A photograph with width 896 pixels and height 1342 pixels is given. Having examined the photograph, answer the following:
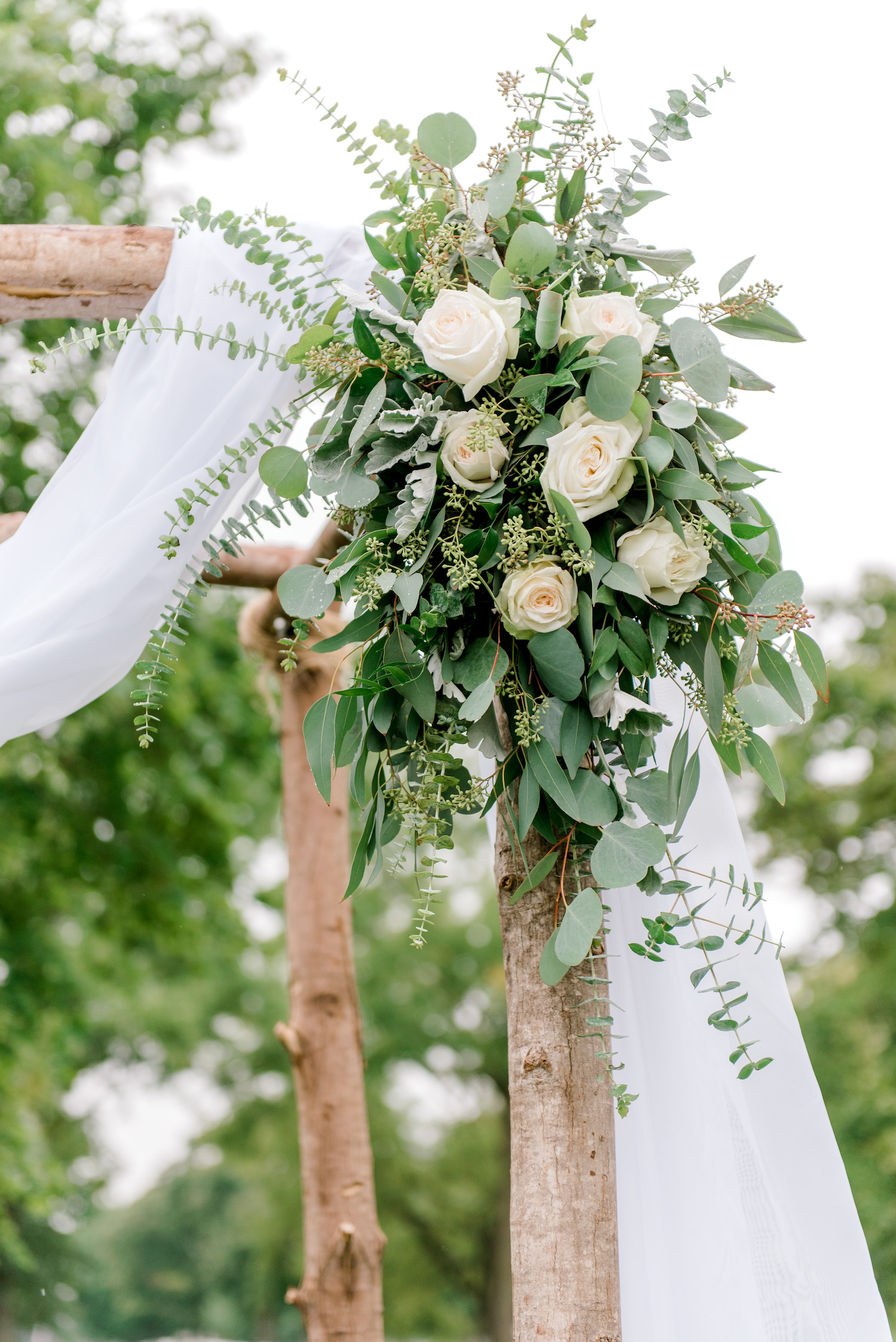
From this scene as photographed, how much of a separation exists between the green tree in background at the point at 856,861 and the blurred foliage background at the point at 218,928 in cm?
3

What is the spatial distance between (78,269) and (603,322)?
957 mm

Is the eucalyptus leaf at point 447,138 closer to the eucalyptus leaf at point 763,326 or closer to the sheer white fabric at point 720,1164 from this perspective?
the eucalyptus leaf at point 763,326

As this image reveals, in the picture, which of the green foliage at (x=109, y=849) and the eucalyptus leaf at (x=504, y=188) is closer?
the eucalyptus leaf at (x=504, y=188)

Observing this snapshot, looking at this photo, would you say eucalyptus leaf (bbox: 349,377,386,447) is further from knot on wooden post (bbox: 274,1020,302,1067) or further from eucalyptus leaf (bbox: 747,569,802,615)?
knot on wooden post (bbox: 274,1020,302,1067)

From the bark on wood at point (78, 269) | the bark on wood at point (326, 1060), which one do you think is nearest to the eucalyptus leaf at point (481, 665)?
the bark on wood at point (78, 269)

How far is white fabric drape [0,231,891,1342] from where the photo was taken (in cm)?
136

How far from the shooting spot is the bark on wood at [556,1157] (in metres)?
1.17

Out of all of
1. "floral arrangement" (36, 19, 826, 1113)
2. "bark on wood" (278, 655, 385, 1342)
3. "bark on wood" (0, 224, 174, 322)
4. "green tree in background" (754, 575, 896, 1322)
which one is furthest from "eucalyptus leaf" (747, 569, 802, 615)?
"green tree in background" (754, 575, 896, 1322)

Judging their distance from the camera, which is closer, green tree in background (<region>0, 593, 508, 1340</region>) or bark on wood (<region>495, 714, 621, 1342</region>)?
bark on wood (<region>495, 714, 621, 1342</region>)

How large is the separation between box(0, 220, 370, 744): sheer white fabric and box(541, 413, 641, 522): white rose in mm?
623

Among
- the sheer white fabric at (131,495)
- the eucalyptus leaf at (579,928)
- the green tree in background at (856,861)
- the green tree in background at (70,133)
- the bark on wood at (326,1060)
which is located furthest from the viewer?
the green tree in background at (856,861)

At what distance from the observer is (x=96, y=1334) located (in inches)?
1049

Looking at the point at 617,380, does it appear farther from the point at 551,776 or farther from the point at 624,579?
the point at 551,776

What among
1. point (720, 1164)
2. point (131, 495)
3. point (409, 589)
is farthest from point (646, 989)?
point (131, 495)
